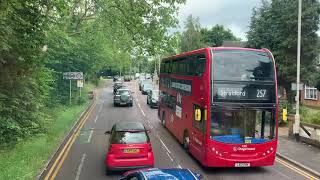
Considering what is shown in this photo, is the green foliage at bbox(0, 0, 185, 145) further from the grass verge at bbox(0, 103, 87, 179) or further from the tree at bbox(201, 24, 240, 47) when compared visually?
the tree at bbox(201, 24, 240, 47)

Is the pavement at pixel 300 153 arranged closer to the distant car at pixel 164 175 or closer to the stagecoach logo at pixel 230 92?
the stagecoach logo at pixel 230 92

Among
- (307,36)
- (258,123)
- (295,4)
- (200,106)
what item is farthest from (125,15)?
(307,36)

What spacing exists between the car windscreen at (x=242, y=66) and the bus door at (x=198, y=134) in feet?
4.56

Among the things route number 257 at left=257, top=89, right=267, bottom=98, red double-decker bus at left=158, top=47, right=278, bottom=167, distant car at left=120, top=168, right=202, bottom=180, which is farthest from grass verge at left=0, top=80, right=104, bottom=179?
route number 257 at left=257, top=89, right=267, bottom=98

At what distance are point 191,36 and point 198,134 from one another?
6015 cm

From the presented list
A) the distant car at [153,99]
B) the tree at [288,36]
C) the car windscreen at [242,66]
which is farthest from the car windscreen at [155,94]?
the car windscreen at [242,66]

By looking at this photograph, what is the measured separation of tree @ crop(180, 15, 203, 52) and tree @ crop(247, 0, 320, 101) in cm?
4078

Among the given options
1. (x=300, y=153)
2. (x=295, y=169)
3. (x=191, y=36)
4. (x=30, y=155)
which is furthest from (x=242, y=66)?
(x=191, y=36)

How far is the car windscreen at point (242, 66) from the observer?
15375mm

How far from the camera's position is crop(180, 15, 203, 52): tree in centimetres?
7550

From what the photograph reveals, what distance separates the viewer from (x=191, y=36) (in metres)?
75.8

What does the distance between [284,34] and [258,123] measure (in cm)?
1813

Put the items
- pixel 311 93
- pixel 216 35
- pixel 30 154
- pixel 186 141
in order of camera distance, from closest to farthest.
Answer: pixel 30 154, pixel 186 141, pixel 311 93, pixel 216 35

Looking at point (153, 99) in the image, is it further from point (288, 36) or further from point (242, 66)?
point (242, 66)
